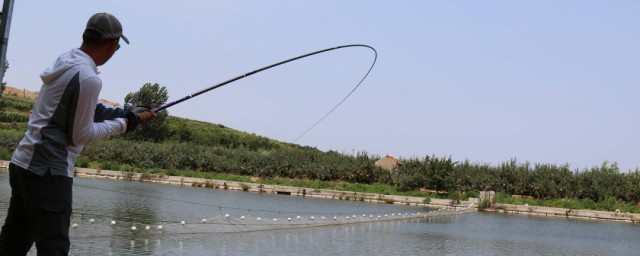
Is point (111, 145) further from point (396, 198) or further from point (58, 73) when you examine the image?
point (58, 73)

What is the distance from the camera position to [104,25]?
331 cm

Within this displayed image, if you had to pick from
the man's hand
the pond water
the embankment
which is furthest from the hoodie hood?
the embankment

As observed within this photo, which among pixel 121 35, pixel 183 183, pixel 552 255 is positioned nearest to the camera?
→ pixel 121 35

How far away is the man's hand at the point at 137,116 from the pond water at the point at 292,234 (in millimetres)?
3674

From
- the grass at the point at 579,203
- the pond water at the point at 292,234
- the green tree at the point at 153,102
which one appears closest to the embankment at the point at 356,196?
the grass at the point at 579,203

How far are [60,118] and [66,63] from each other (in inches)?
9.4

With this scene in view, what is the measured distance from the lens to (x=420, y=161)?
117 ft

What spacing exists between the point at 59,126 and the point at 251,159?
38.0 meters

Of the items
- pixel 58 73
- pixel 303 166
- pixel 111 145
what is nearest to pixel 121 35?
pixel 58 73

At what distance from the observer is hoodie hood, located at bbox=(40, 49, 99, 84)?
316 centimetres

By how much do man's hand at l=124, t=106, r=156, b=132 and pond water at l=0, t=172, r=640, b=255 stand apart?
12.1ft

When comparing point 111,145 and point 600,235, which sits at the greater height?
point 111,145

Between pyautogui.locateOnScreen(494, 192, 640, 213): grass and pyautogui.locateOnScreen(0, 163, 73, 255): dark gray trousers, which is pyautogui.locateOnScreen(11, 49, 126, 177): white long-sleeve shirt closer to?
pyautogui.locateOnScreen(0, 163, 73, 255): dark gray trousers

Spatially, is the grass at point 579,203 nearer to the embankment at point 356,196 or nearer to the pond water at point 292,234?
the embankment at point 356,196
